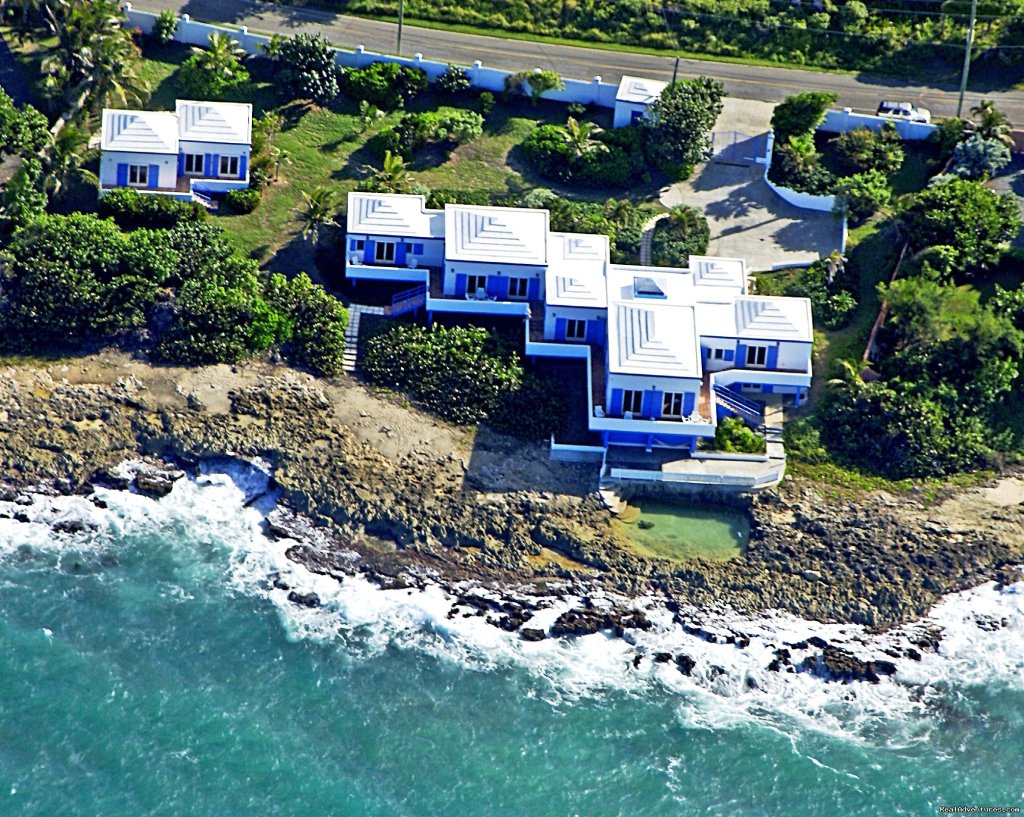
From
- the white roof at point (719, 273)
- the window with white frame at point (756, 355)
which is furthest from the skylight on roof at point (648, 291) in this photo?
the window with white frame at point (756, 355)

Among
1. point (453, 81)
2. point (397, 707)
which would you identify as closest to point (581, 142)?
point (453, 81)

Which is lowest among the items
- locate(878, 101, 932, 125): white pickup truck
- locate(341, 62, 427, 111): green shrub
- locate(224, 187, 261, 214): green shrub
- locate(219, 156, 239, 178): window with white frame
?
locate(224, 187, 261, 214): green shrub

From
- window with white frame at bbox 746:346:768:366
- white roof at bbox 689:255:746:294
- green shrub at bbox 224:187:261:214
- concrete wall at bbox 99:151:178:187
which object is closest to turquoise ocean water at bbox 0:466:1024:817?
window with white frame at bbox 746:346:768:366

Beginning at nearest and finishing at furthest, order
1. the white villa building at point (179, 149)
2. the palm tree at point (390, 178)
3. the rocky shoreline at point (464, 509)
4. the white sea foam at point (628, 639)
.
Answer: the white sea foam at point (628, 639) < the rocky shoreline at point (464, 509) < the white villa building at point (179, 149) < the palm tree at point (390, 178)

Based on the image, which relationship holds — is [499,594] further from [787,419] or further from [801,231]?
[801,231]

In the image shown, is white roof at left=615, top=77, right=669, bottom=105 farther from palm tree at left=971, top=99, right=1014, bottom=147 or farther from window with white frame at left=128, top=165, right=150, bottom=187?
window with white frame at left=128, top=165, right=150, bottom=187

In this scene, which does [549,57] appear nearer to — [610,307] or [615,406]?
[610,307]

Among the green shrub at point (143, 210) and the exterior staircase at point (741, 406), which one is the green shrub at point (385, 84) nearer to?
the green shrub at point (143, 210)
